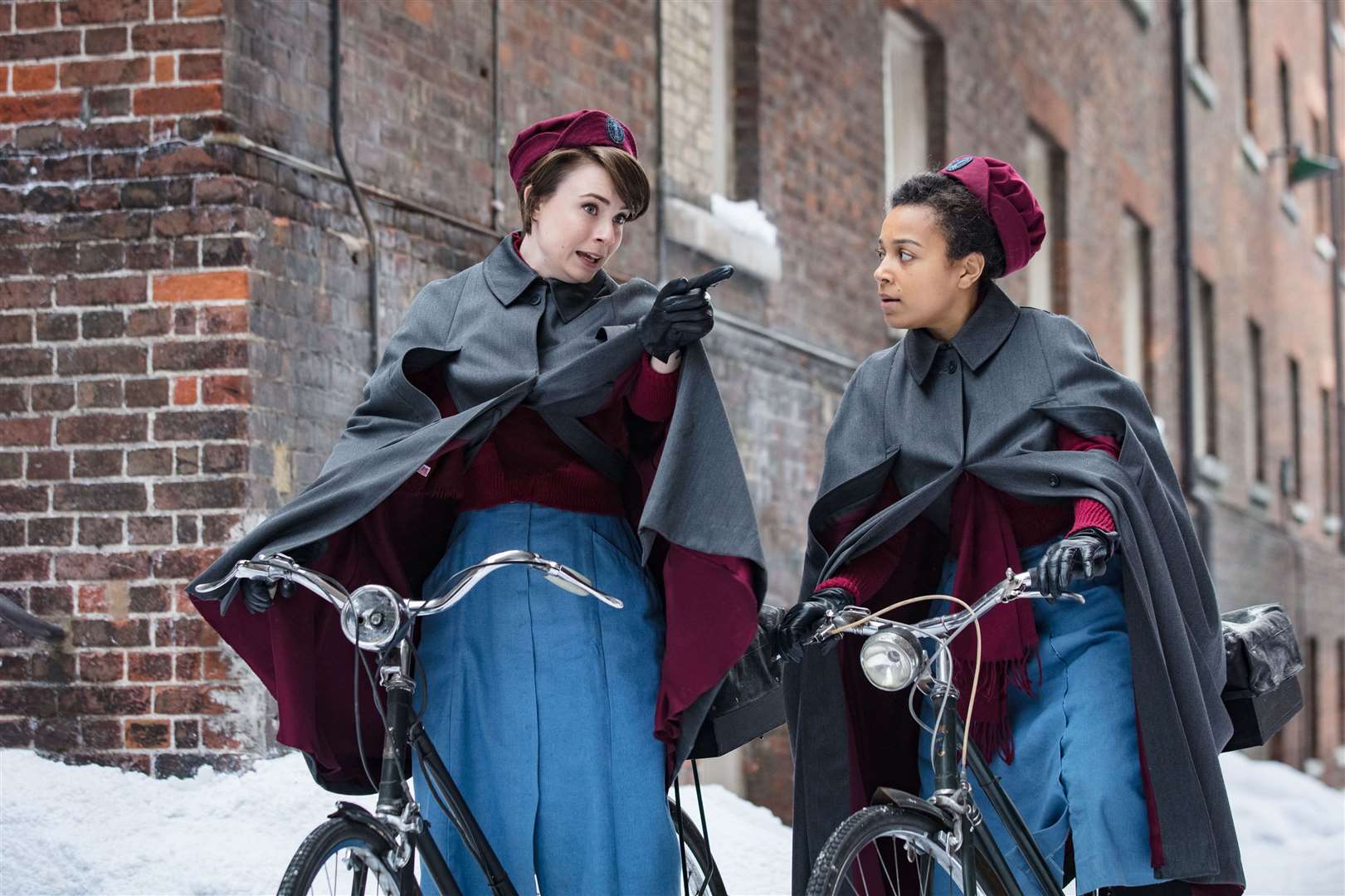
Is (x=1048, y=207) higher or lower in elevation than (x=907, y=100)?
lower

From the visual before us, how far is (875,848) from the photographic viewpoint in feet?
12.1

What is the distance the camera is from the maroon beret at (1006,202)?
4.05 metres

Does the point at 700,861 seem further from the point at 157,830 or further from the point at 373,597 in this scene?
the point at 157,830

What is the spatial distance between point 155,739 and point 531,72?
118 inches

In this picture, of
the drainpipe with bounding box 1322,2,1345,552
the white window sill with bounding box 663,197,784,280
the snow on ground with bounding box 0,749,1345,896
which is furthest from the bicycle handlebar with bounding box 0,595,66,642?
the drainpipe with bounding box 1322,2,1345,552

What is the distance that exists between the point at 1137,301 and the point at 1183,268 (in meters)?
0.83

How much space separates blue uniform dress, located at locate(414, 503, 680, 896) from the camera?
135 inches

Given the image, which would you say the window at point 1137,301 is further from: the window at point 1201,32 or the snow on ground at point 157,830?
the snow on ground at point 157,830

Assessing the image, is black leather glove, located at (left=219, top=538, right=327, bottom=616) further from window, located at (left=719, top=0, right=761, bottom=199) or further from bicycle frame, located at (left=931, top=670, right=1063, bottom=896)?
window, located at (left=719, top=0, right=761, bottom=199)

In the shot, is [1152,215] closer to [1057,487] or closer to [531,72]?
[531,72]

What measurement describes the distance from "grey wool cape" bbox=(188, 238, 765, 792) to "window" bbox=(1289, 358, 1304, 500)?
1844cm

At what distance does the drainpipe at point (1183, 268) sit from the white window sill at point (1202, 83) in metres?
0.28

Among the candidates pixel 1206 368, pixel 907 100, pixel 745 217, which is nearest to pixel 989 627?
pixel 745 217

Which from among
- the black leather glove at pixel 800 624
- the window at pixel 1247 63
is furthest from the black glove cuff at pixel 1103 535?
the window at pixel 1247 63
